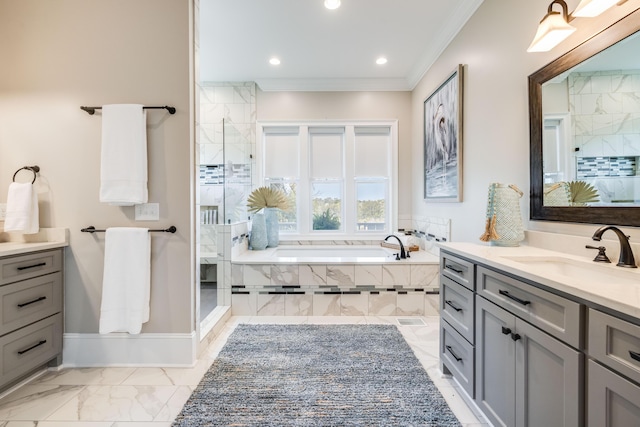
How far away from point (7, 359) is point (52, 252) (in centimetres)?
65

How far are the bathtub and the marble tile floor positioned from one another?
104 cm

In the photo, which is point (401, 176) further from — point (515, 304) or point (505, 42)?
point (515, 304)

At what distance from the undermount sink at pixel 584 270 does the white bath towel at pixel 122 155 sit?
2294 millimetres

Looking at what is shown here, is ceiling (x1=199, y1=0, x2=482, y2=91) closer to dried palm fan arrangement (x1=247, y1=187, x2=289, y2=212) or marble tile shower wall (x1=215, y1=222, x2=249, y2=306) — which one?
dried palm fan arrangement (x1=247, y1=187, x2=289, y2=212)

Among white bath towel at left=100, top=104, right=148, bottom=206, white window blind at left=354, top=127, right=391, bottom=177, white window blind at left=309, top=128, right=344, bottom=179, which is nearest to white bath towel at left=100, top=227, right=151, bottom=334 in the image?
white bath towel at left=100, top=104, right=148, bottom=206

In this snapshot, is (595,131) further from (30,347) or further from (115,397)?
(30,347)

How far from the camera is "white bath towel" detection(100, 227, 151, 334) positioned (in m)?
1.97

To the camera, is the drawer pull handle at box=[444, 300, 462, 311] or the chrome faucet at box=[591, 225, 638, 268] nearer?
the chrome faucet at box=[591, 225, 638, 268]

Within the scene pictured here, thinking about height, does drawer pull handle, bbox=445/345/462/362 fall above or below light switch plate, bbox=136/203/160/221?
below

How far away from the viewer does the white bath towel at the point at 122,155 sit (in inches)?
76.3

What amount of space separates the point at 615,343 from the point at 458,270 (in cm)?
88

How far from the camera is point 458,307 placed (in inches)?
67.2

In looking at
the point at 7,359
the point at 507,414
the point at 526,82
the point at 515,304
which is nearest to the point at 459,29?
the point at 526,82

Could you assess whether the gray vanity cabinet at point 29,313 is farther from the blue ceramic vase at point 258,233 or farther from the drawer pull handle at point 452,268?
the drawer pull handle at point 452,268
